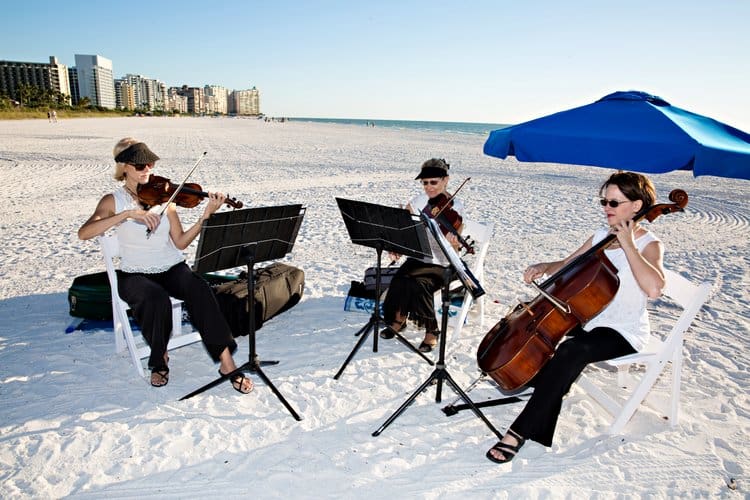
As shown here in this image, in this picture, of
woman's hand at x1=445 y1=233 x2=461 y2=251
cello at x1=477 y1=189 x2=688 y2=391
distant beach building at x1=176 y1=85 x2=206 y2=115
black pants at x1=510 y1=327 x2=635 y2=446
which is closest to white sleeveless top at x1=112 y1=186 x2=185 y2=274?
woman's hand at x1=445 y1=233 x2=461 y2=251

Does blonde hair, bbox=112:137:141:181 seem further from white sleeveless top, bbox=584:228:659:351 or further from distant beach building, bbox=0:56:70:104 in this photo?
distant beach building, bbox=0:56:70:104

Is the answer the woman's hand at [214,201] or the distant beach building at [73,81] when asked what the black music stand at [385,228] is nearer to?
the woman's hand at [214,201]

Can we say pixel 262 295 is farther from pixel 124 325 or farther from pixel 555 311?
pixel 555 311

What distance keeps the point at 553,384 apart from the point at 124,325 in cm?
298

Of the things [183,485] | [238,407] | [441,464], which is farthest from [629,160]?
[183,485]

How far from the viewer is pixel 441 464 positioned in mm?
2826

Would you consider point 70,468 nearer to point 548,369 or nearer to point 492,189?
point 548,369

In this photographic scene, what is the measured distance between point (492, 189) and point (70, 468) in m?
11.4

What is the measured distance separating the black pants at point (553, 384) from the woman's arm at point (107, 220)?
2735 mm

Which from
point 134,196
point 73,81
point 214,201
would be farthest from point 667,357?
point 73,81

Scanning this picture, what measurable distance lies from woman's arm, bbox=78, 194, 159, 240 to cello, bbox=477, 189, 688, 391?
7.99 ft

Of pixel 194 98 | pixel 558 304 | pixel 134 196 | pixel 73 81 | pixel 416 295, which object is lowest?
pixel 416 295

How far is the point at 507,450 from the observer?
2.87m

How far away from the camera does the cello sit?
9.00ft
